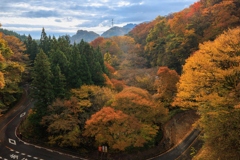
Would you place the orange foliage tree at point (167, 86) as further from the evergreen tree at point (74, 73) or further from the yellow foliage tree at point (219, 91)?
the yellow foliage tree at point (219, 91)

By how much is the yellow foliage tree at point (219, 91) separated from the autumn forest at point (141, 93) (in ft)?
0.18

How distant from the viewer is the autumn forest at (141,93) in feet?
46.3

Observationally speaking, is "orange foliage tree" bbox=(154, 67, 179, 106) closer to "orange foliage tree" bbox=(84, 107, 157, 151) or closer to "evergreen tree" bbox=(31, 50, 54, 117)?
"orange foliage tree" bbox=(84, 107, 157, 151)

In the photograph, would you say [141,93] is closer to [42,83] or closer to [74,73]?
[74,73]

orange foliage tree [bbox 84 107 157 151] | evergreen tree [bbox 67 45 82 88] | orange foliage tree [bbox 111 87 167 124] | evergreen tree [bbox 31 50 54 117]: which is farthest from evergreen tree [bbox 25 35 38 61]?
orange foliage tree [bbox 84 107 157 151]

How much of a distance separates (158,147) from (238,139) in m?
13.3

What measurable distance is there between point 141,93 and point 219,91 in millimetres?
9836

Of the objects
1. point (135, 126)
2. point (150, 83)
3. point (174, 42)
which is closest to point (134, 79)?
point (150, 83)

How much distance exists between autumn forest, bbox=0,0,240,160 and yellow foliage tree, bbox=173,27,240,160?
55mm

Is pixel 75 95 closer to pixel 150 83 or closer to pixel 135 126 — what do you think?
pixel 135 126

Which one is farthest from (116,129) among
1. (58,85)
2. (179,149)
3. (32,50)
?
(32,50)

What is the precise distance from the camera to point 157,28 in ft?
169

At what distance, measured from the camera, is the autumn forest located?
1411 cm

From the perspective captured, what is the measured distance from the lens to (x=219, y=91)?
1450 centimetres
